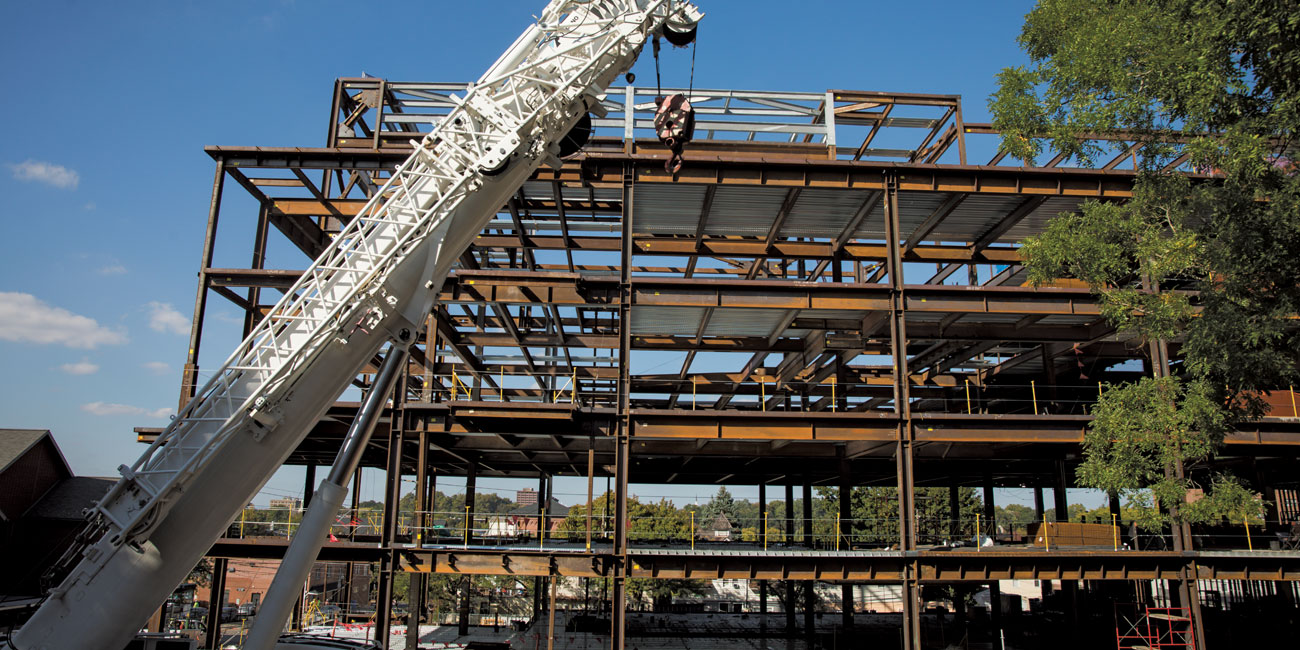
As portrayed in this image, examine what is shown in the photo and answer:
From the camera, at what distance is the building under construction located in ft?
67.4

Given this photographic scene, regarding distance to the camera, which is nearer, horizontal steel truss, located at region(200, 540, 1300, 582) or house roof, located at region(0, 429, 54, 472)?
horizontal steel truss, located at region(200, 540, 1300, 582)

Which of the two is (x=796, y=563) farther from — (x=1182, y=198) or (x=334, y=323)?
(x=334, y=323)

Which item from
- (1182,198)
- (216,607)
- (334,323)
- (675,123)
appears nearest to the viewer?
(334,323)

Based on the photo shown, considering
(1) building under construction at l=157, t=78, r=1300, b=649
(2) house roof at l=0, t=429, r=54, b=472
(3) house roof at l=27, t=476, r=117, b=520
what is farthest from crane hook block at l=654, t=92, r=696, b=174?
(2) house roof at l=0, t=429, r=54, b=472

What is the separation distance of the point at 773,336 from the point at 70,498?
34.5m

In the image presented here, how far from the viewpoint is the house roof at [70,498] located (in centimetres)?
3422

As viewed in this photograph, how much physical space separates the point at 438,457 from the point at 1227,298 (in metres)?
26.7

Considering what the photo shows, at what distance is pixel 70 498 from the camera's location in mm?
35594

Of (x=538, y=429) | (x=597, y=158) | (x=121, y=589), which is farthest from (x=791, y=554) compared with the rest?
(x=121, y=589)

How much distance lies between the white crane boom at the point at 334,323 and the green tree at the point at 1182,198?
8.66m

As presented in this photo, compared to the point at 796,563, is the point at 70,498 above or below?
above

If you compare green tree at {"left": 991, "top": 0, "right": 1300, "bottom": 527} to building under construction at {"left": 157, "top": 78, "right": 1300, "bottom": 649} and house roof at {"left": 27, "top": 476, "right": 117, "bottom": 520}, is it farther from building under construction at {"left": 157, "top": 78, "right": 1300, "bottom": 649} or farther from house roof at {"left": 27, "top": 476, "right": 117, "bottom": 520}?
house roof at {"left": 27, "top": 476, "right": 117, "bottom": 520}

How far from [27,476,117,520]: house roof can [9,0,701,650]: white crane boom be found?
31.3m

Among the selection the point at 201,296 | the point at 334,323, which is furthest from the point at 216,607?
the point at 334,323
